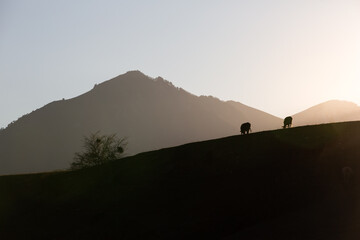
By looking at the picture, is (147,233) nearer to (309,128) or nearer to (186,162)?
(186,162)

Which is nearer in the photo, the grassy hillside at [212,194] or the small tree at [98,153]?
the grassy hillside at [212,194]

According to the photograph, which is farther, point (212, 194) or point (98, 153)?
point (98, 153)

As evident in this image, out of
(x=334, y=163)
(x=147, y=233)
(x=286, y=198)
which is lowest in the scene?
(x=147, y=233)

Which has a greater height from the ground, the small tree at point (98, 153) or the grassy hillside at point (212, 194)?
the small tree at point (98, 153)

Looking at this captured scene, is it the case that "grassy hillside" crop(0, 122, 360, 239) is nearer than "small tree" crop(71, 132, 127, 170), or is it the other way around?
"grassy hillside" crop(0, 122, 360, 239)

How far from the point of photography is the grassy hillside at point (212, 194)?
35.0 metres

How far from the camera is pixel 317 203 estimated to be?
3569 centimetres

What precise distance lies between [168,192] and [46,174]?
24.6 metres

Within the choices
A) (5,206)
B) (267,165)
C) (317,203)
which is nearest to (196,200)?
(267,165)

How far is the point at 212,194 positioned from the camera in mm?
43250

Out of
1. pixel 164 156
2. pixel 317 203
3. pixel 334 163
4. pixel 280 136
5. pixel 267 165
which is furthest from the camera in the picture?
pixel 164 156

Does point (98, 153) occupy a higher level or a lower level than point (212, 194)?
higher

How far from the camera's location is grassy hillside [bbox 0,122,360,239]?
1378 inches

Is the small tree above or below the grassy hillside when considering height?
above
